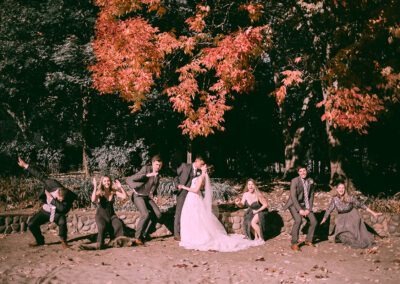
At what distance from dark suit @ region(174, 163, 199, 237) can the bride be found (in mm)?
121

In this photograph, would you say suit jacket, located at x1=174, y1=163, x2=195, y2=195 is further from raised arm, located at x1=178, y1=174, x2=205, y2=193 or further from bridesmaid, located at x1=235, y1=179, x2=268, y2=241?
bridesmaid, located at x1=235, y1=179, x2=268, y2=241

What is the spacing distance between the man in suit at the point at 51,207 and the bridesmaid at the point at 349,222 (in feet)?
16.0

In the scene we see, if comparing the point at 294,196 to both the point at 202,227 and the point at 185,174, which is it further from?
the point at 185,174

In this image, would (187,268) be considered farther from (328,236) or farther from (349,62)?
(349,62)

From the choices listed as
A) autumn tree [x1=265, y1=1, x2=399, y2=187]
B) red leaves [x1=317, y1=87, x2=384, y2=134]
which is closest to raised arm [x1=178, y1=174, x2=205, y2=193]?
autumn tree [x1=265, y1=1, x2=399, y2=187]

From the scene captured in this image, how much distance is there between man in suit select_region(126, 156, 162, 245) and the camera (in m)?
8.28

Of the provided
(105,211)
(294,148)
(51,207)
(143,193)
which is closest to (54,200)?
(51,207)

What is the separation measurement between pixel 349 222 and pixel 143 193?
159 inches

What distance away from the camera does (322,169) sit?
61.5ft

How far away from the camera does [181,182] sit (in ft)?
28.0

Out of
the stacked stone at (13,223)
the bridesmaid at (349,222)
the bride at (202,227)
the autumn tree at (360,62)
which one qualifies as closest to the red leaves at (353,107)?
the autumn tree at (360,62)

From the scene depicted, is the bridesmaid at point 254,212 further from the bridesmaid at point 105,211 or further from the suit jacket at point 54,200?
the suit jacket at point 54,200

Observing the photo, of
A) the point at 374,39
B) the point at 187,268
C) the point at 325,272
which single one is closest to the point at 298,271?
the point at 325,272

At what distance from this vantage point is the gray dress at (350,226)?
26.0 ft
